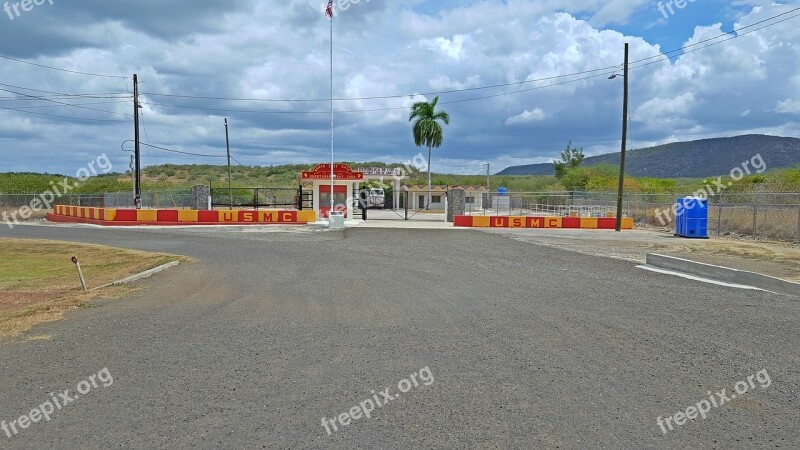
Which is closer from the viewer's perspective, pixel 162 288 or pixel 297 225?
pixel 162 288

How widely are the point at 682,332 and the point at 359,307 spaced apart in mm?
5086

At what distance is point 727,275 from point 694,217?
52.4 feet

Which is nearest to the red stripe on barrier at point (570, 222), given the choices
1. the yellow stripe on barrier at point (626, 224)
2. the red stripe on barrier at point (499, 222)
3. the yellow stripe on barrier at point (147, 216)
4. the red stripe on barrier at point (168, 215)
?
the yellow stripe on barrier at point (626, 224)

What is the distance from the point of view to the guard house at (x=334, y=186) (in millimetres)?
40625

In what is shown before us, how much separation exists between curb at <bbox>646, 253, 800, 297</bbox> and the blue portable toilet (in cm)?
1306

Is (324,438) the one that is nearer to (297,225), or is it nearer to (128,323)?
(128,323)

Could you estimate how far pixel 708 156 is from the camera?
484 feet

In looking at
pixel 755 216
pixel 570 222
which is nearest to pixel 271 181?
pixel 570 222

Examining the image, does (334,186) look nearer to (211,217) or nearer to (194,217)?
(211,217)

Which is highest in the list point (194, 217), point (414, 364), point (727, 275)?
point (194, 217)

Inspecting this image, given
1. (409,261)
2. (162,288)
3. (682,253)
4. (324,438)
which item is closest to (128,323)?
(162,288)

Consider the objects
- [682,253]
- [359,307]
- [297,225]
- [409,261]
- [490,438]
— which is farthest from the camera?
[297,225]

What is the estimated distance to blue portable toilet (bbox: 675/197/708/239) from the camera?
2892 centimetres

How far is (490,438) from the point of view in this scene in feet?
15.5
